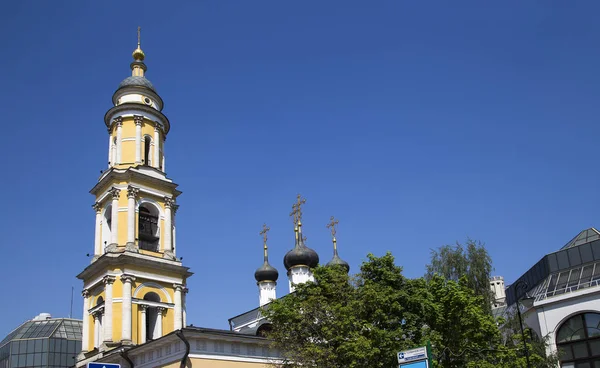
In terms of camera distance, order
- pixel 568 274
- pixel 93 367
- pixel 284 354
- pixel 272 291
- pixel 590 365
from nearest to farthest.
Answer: pixel 93 367
pixel 284 354
pixel 590 365
pixel 568 274
pixel 272 291

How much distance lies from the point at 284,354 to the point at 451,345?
23.4ft

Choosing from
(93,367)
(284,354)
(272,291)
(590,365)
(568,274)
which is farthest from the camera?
(272,291)

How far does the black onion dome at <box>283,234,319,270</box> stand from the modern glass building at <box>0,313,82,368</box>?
3545 cm

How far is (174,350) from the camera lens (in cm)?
2714

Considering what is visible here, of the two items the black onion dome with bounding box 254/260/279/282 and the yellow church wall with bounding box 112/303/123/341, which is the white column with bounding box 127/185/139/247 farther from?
the black onion dome with bounding box 254/260/279/282

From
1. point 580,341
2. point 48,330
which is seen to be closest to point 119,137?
point 580,341

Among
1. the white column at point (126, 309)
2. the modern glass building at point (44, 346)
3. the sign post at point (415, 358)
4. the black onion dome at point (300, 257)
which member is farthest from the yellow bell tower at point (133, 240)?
the modern glass building at point (44, 346)

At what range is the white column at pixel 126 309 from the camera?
105 ft

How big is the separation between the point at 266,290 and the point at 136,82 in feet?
83.1

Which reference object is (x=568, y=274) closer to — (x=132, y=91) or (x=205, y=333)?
(x=205, y=333)

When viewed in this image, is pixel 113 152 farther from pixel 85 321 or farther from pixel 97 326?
pixel 97 326

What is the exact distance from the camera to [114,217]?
116 feet

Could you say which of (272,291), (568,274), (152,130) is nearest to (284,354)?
(152,130)

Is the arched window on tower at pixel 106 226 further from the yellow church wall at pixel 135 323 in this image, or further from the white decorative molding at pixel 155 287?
the yellow church wall at pixel 135 323
